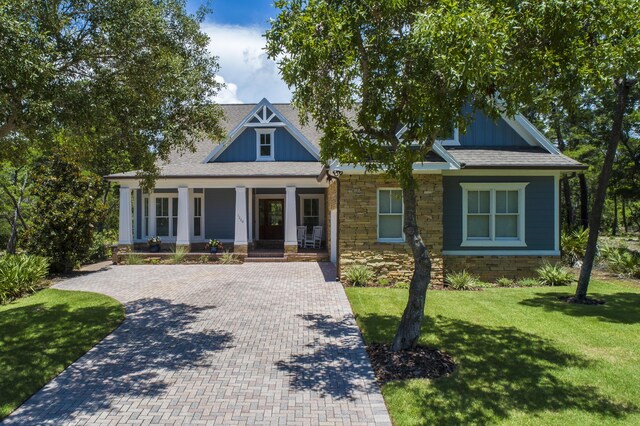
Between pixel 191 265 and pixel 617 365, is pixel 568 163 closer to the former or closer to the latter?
pixel 617 365

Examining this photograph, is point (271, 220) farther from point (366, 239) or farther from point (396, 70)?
point (396, 70)

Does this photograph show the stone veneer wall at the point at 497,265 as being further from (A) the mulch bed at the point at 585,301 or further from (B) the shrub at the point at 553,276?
(A) the mulch bed at the point at 585,301

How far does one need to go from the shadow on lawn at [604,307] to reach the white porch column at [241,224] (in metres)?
11.1

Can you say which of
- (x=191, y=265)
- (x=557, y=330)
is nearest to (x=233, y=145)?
(x=191, y=265)

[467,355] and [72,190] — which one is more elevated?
[72,190]

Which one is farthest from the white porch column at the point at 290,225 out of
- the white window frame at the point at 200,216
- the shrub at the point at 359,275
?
the shrub at the point at 359,275

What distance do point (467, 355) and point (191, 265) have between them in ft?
42.1

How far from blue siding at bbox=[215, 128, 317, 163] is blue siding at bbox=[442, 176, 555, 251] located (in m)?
7.99

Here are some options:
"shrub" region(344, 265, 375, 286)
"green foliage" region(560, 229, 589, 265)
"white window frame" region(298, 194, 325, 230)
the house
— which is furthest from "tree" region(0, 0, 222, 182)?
"green foliage" region(560, 229, 589, 265)

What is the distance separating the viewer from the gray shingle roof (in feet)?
46.0

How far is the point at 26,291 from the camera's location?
12680 millimetres

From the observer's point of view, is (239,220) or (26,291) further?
(239,220)

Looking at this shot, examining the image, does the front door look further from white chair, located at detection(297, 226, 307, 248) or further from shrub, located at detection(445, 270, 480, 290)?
shrub, located at detection(445, 270, 480, 290)

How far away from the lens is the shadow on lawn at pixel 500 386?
17.5 ft
